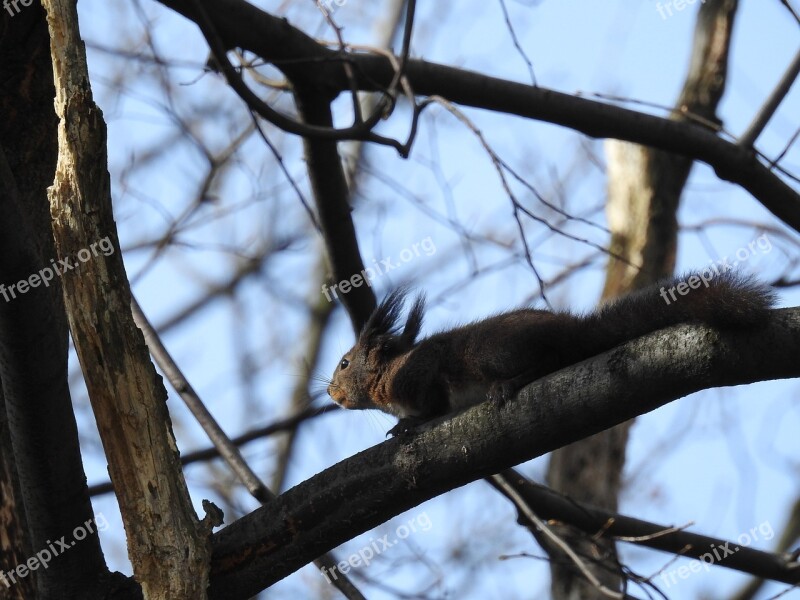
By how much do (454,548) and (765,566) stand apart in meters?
5.96

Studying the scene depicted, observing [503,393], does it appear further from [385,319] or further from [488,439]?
[385,319]

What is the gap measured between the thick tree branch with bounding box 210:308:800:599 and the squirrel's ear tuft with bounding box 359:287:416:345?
1.58 meters

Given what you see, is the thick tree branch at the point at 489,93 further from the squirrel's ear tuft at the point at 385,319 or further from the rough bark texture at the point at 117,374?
the rough bark texture at the point at 117,374

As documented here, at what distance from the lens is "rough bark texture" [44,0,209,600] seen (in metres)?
2.83

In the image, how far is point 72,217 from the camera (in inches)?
115

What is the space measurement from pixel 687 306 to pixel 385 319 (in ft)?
6.40

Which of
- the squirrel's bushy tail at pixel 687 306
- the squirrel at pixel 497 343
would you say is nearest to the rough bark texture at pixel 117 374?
the squirrel at pixel 497 343

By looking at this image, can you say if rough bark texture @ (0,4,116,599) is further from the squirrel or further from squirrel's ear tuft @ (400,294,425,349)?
squirrel's ear tuft @ (400,294,425,349)

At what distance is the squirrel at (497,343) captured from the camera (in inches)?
98.4


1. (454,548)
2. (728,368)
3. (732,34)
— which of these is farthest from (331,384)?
(454,548)

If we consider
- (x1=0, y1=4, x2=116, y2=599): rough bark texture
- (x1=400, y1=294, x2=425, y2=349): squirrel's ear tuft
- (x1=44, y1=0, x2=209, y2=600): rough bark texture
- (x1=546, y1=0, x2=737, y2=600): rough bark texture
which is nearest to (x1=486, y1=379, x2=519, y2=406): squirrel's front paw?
(x1=44, y1=0, x2=209, y2=600): rough bark texture

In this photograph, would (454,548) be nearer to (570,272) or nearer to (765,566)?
(570,272)

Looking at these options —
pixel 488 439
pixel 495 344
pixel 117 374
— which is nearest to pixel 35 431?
pixel 117 374

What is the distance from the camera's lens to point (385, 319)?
14.4 feet
